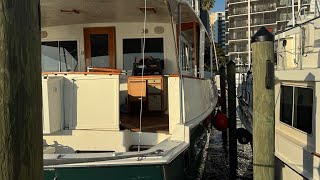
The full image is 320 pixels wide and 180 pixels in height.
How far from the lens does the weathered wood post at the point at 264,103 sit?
5.09 metres

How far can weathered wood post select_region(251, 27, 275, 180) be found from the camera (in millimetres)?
5086

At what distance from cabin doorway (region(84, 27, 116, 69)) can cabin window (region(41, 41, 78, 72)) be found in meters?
0.31

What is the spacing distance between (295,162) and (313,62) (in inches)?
70.2

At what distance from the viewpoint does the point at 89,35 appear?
8.55 meters

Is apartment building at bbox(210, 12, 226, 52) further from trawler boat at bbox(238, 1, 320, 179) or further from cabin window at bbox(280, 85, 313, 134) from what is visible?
cabin window at bbox(280, 85, 313, 134)

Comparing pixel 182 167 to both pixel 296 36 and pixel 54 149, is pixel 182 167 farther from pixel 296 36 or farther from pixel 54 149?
pixel 296 36

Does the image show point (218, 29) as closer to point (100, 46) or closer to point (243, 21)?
point (243, 21)

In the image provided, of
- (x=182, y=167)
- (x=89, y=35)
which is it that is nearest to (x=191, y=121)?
(x=182, y=167)

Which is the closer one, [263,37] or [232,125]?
[263,37]

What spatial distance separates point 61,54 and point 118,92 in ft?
10.7

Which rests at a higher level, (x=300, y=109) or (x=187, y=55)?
(x=187, y=55)

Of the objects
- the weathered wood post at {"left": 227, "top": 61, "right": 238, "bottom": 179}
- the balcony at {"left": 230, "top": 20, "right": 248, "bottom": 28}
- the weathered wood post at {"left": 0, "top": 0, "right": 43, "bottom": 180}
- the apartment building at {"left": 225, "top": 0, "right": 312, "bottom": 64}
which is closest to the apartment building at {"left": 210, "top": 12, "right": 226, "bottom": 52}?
the apartment building at {"left": 225, "top": 0, "right": 312, "bottom": 64}

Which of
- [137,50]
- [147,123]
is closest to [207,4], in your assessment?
[137,50]

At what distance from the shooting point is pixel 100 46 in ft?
28.4
